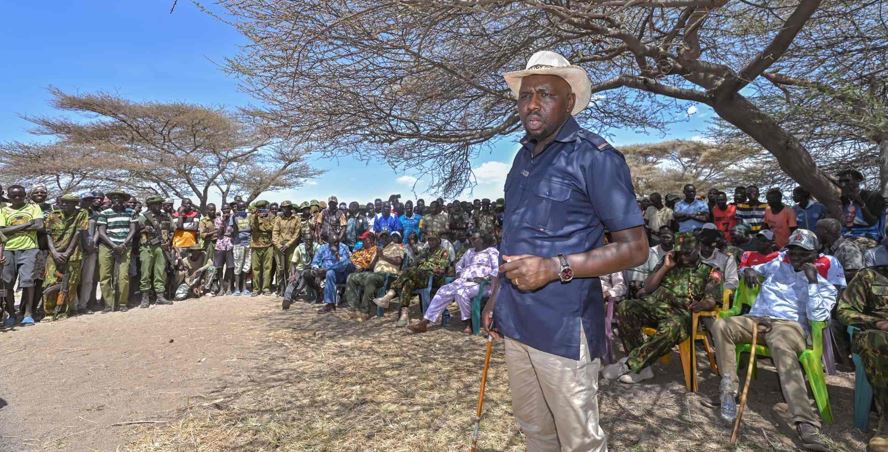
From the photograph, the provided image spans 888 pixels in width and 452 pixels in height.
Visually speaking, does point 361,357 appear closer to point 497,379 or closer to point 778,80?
point 497,379

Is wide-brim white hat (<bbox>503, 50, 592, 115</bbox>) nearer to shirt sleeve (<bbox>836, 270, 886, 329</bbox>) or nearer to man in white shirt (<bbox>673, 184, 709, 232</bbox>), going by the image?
shirt sleeve (<bbox>836, 270, 886, 329</bbox>)

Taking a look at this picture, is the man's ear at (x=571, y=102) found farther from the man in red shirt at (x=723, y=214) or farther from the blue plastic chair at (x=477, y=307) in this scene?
the man in red shirt at (x=723, y=214)

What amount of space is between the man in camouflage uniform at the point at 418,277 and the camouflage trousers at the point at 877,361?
16.4 ft

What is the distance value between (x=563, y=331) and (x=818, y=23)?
5843mm

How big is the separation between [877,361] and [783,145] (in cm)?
387

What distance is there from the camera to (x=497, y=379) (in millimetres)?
4523

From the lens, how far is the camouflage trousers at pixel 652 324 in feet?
13.9

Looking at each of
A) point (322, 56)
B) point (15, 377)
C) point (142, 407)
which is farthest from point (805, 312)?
point (15, 377)

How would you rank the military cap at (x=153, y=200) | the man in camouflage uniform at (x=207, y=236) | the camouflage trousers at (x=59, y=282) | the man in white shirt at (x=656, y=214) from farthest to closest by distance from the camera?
the man in camouflage uniform at (x=207, y=236), the military cap at (x=153, y=200), the man in white shirt at (x=656, y=214), the camouflage trousers at (x=59, y=282)

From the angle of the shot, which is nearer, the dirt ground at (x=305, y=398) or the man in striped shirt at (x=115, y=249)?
the dirt ground at (x=305, y=398)

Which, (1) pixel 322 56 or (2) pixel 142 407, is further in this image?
(1) pixel 322 56

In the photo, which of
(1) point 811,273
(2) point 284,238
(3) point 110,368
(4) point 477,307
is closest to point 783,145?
(1) point 811,273

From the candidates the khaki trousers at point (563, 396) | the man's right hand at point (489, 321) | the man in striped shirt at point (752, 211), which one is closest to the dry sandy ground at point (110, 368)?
the man's right hand at point (489, 321)

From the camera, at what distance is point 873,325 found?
3480 millimetres
